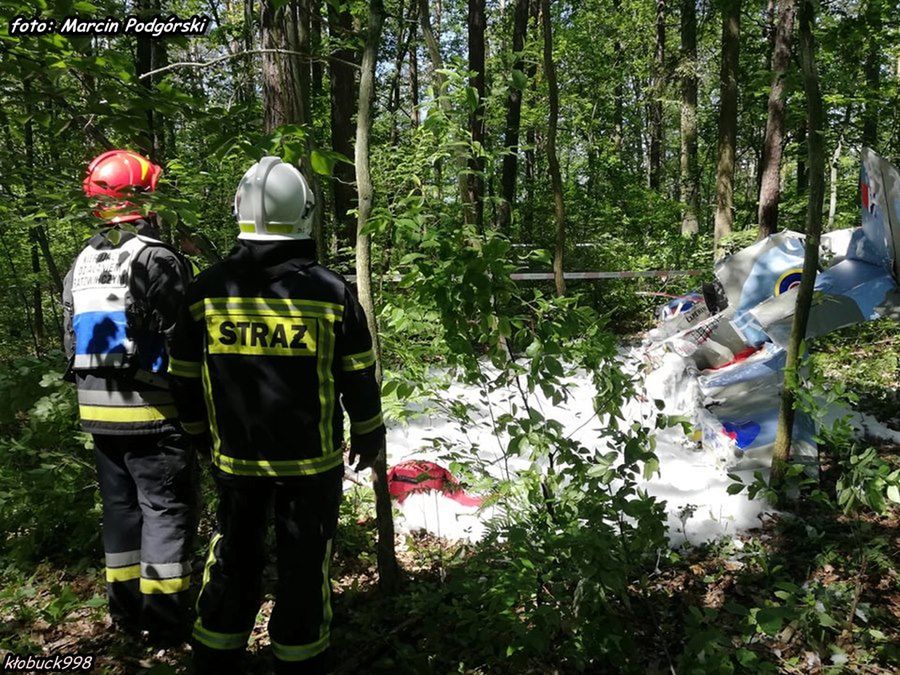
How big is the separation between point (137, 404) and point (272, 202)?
3.98 feet

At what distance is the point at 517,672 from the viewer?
2217 mm

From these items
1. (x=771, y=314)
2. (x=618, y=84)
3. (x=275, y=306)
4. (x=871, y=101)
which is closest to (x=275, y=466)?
(x=275, y=306)

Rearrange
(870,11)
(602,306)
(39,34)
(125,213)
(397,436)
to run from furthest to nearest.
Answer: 1. (602,306)
2. (397,436)
3. (870,11)
4. (39,34)
5. (125,213)

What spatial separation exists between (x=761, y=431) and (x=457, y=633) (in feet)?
9.39

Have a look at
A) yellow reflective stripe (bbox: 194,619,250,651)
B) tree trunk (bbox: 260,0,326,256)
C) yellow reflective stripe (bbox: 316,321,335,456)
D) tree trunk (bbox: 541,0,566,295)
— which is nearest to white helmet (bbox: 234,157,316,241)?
yellow reflective stripe (bbox: 316,321,335,456)

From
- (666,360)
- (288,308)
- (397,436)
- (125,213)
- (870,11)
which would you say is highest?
(870,11)

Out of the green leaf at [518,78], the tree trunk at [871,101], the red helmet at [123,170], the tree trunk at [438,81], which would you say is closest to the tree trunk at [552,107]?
the tree trunk at [438,81]

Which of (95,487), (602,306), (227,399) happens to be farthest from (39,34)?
(602,306)

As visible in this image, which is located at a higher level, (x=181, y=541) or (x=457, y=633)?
(x=181, y=541)

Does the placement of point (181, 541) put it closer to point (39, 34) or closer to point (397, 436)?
point (39, 34)

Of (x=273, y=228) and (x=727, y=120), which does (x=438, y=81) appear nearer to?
(x=273, y=228)

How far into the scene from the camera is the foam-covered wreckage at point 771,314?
13.1 ft

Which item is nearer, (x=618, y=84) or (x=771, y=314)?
(x=771, y=314)

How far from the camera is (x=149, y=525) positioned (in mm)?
2539
